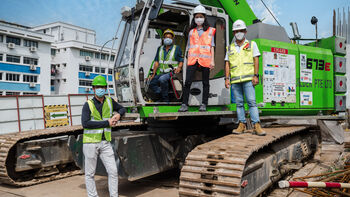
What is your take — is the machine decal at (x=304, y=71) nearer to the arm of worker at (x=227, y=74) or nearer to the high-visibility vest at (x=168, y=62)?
the arm of worker at (x=227, y=74)

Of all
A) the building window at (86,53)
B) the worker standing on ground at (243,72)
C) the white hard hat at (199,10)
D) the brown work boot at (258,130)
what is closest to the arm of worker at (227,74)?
the worker standing on ground at (243,72)

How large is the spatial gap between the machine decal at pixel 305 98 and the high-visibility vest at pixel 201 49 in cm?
241

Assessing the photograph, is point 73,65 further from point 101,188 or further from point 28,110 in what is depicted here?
point 101,188

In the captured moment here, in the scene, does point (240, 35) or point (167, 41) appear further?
point (167, 41)

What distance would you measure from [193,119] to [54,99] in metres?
11.9

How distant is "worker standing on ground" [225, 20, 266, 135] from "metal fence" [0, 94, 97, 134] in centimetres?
1179

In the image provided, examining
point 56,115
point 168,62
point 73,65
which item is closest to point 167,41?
point 168,62

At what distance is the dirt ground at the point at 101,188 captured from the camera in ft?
19.1

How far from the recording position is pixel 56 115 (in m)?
16.4

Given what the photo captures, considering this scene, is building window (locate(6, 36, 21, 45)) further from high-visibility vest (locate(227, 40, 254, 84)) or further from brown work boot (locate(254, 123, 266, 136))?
brown work boot (locate(254, 123, 266, 136))

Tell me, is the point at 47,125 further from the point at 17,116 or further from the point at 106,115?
the point at 106,115

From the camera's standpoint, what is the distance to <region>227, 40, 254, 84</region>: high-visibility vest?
5.36m

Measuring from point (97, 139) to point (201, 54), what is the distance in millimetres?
2217

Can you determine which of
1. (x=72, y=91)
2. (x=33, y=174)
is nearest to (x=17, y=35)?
(x=72, y=91)
